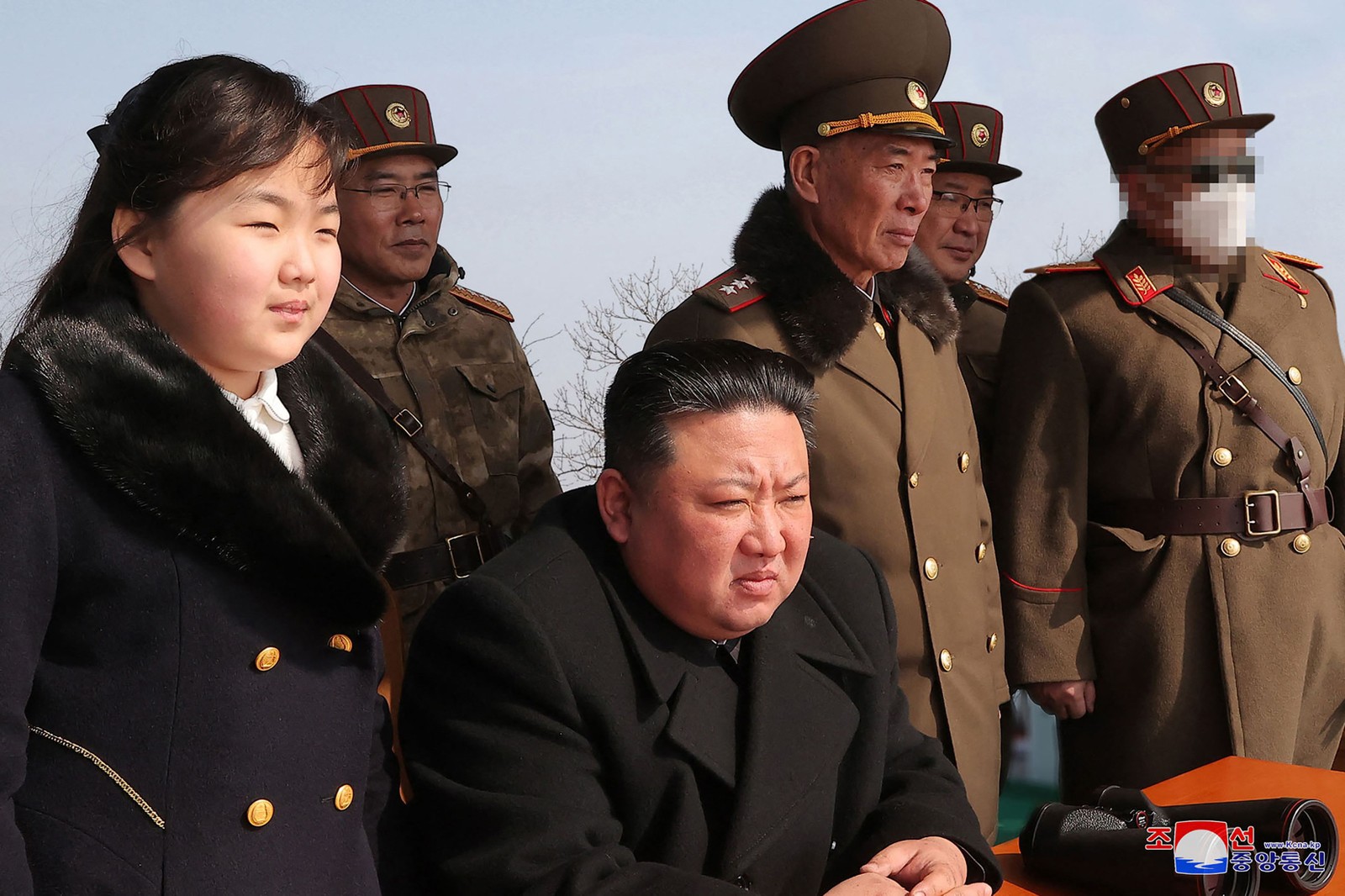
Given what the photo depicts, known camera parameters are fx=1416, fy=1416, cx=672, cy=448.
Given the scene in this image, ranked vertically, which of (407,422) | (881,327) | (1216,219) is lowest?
(407,422)

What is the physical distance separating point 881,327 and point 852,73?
2.11 ft

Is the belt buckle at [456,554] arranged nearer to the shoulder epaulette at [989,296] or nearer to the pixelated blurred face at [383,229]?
the pixelated blurred face at [383,229]

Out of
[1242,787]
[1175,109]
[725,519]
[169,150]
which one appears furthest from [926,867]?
[1175,109]

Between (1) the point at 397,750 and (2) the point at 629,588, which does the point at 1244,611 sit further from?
(1) the point at 397,750

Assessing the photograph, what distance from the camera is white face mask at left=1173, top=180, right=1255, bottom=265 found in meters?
3.88

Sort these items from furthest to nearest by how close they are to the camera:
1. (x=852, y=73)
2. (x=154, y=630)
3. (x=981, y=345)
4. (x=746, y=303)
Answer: (x=981, y=345)
(x=852, y=73)
(x=746, y=303)
(x=154, y=630)

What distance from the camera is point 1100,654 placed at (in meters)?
4.00

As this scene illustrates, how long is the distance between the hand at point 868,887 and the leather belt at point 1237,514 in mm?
2007

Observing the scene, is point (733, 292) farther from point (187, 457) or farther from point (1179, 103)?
point (187, 457)

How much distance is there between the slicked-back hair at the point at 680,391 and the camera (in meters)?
2.23

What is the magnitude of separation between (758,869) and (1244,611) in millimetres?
2165

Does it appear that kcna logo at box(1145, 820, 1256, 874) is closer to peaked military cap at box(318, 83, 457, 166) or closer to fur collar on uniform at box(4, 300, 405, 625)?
fur collar on uniform at box(4, 300, 405, 625)

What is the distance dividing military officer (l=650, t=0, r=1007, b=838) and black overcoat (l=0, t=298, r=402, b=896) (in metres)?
1.73

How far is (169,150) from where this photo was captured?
1.78 meters
